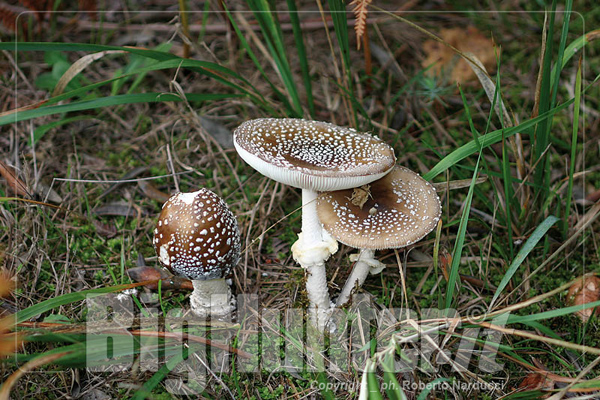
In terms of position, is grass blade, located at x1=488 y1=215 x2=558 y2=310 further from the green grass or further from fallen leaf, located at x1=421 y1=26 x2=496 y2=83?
fallen leaf, located at x1=421 y1=26 x2=496 y2=83

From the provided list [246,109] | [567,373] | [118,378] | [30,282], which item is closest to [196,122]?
[246,109]

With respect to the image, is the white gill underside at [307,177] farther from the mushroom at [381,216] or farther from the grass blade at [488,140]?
the grass blade at [488,140]

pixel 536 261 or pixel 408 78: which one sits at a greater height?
pixel 408 78

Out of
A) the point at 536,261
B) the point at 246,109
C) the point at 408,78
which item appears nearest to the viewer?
the point at 536,261

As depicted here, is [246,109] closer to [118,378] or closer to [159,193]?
[159,193]

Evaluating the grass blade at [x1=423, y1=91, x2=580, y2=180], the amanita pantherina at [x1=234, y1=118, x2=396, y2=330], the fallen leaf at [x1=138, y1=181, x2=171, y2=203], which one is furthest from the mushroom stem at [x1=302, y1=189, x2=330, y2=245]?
the fallen leaf at [x1=138, y1=181, x2=171, y2=203]
